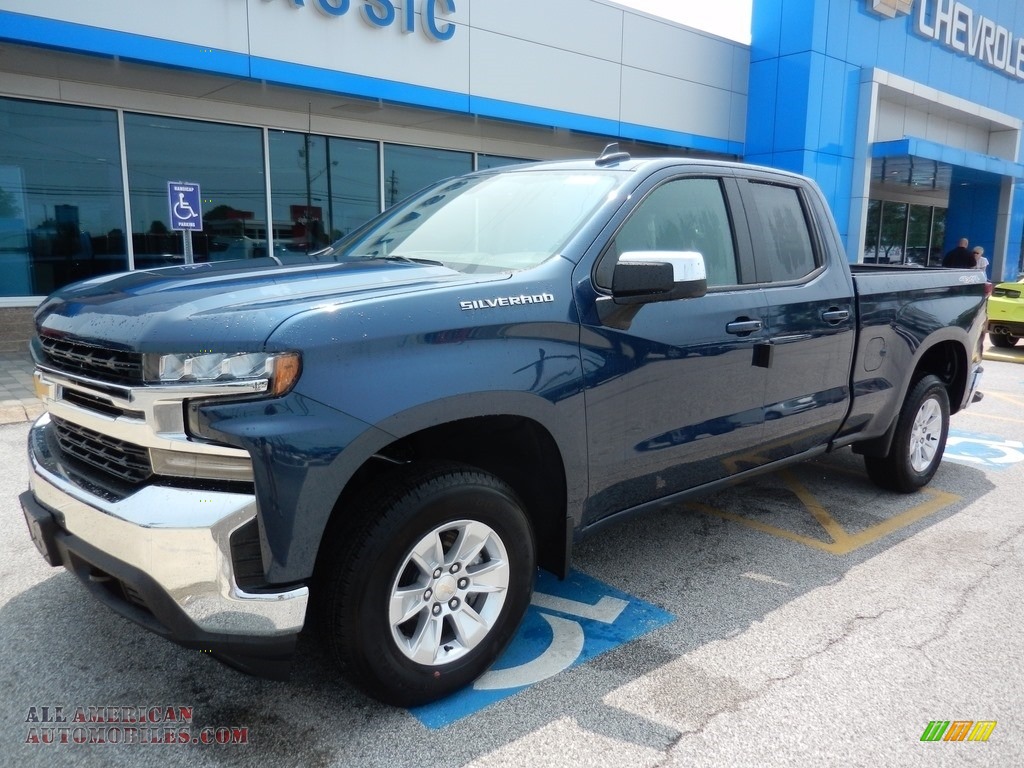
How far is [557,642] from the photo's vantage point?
3.14 metres

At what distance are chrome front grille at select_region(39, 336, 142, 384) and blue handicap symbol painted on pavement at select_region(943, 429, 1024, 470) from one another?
5.94 metres

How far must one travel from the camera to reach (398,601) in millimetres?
2496

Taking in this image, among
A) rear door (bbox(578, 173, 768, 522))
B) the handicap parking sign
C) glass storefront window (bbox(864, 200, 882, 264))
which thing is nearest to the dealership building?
the handicap parking sign

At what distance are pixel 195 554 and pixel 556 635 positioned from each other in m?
1.61

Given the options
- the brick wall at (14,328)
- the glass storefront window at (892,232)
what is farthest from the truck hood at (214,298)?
the glass storefront window at (892,232)

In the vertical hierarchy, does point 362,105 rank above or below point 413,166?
above

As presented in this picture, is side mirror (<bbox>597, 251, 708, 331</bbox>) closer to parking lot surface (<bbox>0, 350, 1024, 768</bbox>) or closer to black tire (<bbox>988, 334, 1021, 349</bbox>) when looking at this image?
parking lot surface (<bbox>0, 350, 1024, 768</bbox>)

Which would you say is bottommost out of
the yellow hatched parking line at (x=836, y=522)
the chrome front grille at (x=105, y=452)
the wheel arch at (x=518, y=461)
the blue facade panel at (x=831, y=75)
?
the yellow hatched parking line at (x=836, y=522)

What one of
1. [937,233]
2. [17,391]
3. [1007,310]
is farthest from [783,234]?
[937,233]

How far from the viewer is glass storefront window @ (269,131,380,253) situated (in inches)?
476

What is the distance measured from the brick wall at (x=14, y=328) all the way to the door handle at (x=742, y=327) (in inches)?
383

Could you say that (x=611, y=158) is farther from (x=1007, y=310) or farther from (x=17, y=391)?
(x=1007, y=310)

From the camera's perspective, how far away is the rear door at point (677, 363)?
298 cm

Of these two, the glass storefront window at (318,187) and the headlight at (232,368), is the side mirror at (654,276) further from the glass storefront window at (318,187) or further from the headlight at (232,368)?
the glass storefront window at (318,187)
